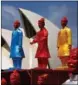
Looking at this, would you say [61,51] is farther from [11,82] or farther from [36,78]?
[11,82]

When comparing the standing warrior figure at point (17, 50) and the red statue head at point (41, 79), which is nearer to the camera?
the red statue head at point (41, 79)

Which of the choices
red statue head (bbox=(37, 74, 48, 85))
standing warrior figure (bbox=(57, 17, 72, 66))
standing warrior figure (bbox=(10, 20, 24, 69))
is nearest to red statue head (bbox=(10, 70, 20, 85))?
red statue head (bbox=(37, 74, 48, 85))

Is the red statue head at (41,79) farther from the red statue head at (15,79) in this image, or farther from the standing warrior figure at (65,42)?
the standing warrior figure at (65,42)

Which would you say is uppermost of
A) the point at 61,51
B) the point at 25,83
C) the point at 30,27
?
the point at 30,27

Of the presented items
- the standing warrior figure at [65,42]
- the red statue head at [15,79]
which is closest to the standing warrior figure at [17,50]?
the red statue head at [15,79]

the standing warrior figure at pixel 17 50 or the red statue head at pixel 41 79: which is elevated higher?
the standing warrior figure at pixel 17 50

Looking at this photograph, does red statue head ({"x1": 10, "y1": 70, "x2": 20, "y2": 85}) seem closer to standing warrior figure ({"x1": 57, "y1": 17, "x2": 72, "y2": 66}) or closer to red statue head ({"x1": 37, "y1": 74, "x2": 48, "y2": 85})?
red statue head ({"x1": 37, "y1": 74, "x2": 48, "y2": 85})

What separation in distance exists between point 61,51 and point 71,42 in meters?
0.15

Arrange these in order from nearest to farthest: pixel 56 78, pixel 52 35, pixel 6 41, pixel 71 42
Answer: pixel 56 78
pixel 71 42
pixel 6 41
pixel 52 35

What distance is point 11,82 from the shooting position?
3.47 metres

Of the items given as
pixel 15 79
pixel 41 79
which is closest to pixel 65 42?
pixel 41 79

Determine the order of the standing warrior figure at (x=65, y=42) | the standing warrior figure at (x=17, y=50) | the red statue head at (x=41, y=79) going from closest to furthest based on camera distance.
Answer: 1. the red statue head at (x=41, y=79)
2. the standing warrior figure at (x=65, y=42)
3. the standing warrior figure at (x=17, y=50)

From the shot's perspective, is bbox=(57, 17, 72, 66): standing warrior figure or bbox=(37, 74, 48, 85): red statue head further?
bbox=(57, 17, 72, 66): standing warrior figure

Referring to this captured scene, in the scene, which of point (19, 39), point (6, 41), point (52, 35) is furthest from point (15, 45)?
point (52, 35)
